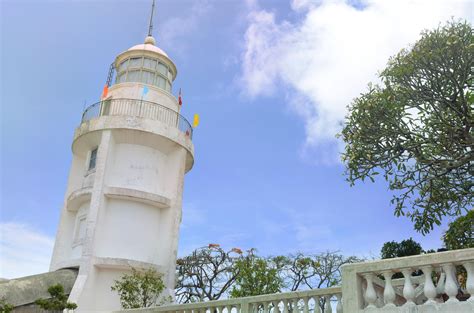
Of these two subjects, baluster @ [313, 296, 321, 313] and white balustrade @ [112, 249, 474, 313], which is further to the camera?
baluster @ [313, 296, 321, 313]

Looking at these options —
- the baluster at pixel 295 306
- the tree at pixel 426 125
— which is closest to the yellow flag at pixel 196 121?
the tree at pixel 426 125

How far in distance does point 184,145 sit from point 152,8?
1013 cm

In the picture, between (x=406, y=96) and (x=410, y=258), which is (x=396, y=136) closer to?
(x=406, y=96)

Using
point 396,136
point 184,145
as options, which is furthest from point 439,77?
point 184,145

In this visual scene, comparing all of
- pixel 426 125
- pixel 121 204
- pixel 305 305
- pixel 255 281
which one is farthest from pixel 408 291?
pixel 121 204

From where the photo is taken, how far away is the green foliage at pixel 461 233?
14.9 m

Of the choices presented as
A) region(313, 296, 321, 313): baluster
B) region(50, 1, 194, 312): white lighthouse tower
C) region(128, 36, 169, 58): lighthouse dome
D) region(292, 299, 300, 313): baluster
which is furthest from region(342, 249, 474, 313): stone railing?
region(128, 36, 169, 58): lighthouse dome

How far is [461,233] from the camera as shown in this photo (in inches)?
601

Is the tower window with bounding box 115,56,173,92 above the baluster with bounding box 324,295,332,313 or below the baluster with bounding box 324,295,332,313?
above

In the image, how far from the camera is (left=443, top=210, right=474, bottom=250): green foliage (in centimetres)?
1491

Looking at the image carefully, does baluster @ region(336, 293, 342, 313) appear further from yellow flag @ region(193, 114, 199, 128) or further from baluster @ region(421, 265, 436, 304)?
yellow flag @ region(193, 114, 199, 128)

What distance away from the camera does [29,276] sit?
17.0m

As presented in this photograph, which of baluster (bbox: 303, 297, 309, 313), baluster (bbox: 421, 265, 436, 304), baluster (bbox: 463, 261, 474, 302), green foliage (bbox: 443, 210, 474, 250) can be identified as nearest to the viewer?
baluster (bbox: 463, 261, 474, 302)

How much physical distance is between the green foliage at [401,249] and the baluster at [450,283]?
16.5m
